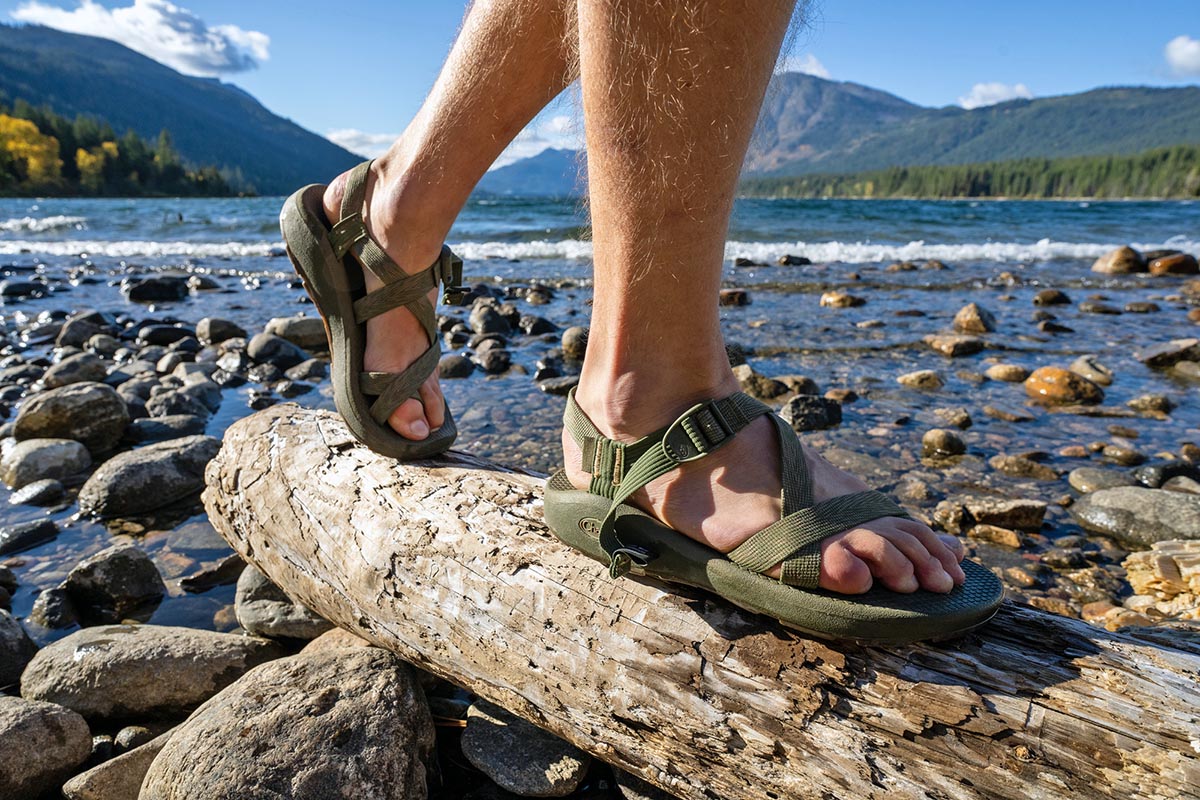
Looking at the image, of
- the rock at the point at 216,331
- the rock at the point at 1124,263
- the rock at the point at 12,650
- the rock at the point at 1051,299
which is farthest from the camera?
the rock at the point at 1124,263

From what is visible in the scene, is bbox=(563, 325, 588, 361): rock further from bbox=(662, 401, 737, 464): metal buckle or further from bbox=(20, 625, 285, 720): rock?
bbox=(662, 401, 737, 464): metal buckle

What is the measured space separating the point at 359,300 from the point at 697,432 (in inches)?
43.8

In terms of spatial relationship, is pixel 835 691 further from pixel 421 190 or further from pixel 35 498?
pixel 35 498

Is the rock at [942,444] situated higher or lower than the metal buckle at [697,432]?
lower

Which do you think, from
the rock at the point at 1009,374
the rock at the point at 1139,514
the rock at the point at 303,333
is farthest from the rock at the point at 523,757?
the rock at the point at 303,333

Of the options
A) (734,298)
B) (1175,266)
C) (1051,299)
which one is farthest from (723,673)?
(1175,266)

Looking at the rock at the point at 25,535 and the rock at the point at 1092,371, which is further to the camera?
the rock at the point at 1092,371

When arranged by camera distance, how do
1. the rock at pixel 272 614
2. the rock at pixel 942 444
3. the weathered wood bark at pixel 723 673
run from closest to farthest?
the weathered wood bark at pixel 723 673 < the rock at pixel 272 614 < the rock at pixel 942 444

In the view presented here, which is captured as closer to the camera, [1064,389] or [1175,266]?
[1064,389]

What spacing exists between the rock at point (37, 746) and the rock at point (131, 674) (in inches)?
5.8

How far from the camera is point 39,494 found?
9.67 ft

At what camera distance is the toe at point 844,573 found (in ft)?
3.84

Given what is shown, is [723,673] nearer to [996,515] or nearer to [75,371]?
[996,515]

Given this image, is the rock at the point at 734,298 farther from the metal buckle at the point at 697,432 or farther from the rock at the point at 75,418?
the metal buckle at the point at 697,432
